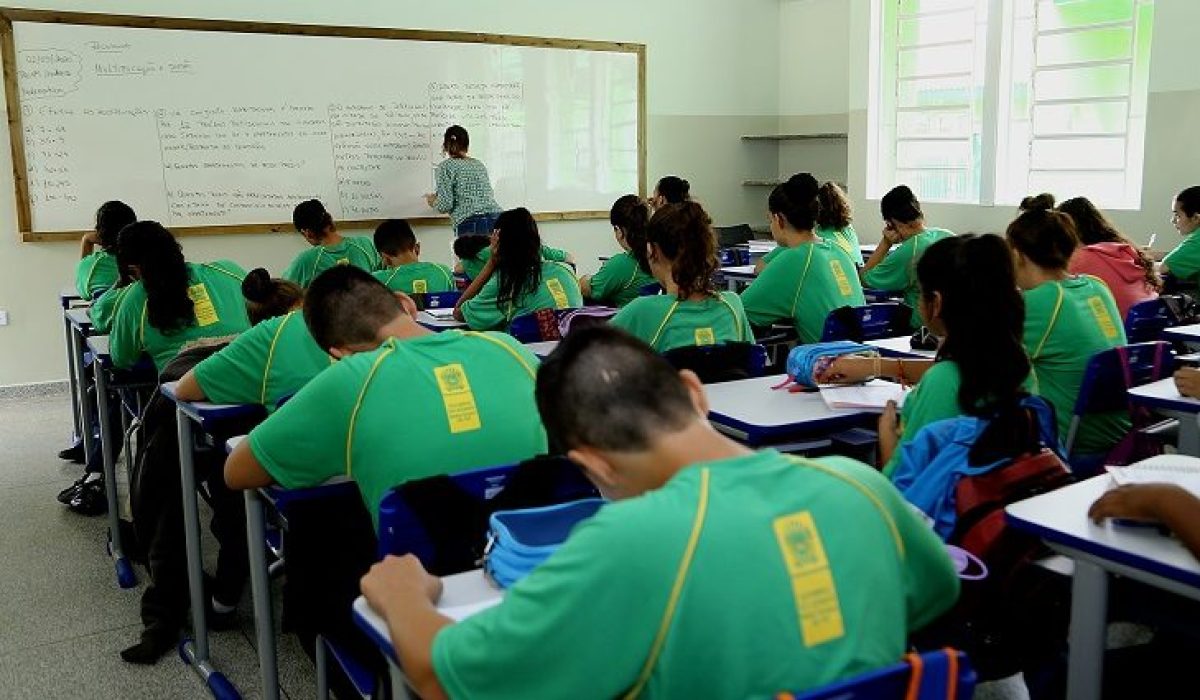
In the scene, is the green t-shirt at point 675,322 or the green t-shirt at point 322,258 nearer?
the green t-shirt at point 675,322

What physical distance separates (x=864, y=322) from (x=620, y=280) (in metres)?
1.46

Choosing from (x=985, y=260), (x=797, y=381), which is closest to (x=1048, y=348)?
(x=797, y=381)

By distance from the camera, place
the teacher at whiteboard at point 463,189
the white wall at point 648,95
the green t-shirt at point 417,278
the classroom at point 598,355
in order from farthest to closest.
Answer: the teacher at whiteboard at point 463,189 → the white wall at point 648,95 → the green t-shirt at point 417,278 → the classroom at point 598,355

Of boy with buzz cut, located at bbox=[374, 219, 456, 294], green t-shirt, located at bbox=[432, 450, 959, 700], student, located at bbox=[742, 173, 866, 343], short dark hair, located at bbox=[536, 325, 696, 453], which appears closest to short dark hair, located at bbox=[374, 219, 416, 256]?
boy with buzz cut, located at bbox=[374, 219, 456, 294]

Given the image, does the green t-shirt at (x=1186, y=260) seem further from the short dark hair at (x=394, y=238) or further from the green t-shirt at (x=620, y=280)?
the short dark hair at (x=394, y=238)

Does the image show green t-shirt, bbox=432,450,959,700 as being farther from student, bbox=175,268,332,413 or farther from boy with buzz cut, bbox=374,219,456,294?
boy with buzz cut, bbox=374,219,456,294

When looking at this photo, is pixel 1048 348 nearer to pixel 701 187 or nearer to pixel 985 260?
pixel 985 260

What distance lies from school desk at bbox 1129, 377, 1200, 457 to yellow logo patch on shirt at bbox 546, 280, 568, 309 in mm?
2519

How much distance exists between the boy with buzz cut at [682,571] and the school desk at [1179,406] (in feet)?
Result: 5.83

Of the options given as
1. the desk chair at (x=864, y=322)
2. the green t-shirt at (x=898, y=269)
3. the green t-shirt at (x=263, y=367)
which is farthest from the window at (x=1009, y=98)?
the green t-shirt at (x=263, y=367)

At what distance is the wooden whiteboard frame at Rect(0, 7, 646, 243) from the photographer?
6.54 meters

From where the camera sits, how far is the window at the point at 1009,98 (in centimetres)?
736

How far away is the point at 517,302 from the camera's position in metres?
4.66

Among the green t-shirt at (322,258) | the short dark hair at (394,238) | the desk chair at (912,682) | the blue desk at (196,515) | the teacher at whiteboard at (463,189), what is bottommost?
the blue desk at (196,515)
